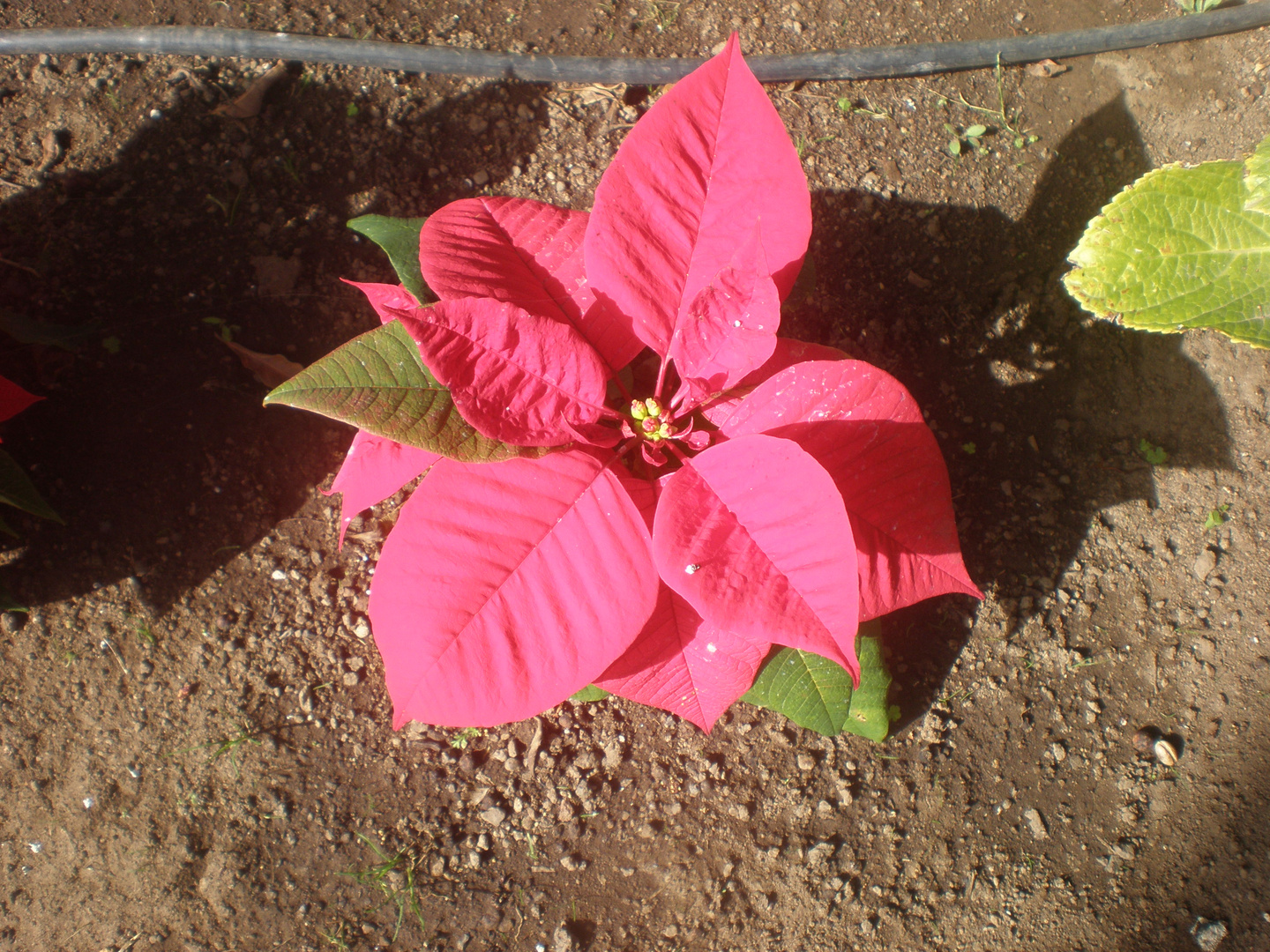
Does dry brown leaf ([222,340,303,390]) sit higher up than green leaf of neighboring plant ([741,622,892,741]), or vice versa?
dry brown leaf ([222,340,303,390])

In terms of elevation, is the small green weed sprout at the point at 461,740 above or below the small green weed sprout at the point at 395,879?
above

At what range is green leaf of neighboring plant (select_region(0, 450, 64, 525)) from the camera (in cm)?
117

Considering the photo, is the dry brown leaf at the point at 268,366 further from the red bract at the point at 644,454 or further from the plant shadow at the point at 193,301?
the red bract at the point at 644,454

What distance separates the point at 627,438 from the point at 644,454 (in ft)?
0.09

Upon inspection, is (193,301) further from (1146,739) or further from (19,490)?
(1146,739)

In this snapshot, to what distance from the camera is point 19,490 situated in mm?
1179

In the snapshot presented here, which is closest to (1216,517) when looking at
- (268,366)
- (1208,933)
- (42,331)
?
(1208,933)

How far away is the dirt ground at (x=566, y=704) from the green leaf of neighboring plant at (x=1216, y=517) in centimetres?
1

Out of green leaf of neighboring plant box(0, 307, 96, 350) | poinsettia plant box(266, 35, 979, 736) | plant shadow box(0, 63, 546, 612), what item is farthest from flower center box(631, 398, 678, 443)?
green leaf of neighboring plant box(0, 307, 96, 350)

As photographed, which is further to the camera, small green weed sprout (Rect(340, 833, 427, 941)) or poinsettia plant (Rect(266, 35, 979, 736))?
small green weed sprout (Rect(340, 833, 427, 941))

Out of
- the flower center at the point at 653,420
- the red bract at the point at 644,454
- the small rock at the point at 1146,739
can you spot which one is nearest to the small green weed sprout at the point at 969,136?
the red bract at the point at 644,454

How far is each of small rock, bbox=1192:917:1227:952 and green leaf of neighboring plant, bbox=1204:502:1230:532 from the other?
2.38 feet

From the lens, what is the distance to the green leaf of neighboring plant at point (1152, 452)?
1.44 meters

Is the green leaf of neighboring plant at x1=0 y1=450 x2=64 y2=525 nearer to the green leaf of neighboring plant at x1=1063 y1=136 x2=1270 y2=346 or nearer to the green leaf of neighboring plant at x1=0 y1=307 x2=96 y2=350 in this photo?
the green leaf of neighboring plant at x1=0 y1=307 x2=96 y2=350
